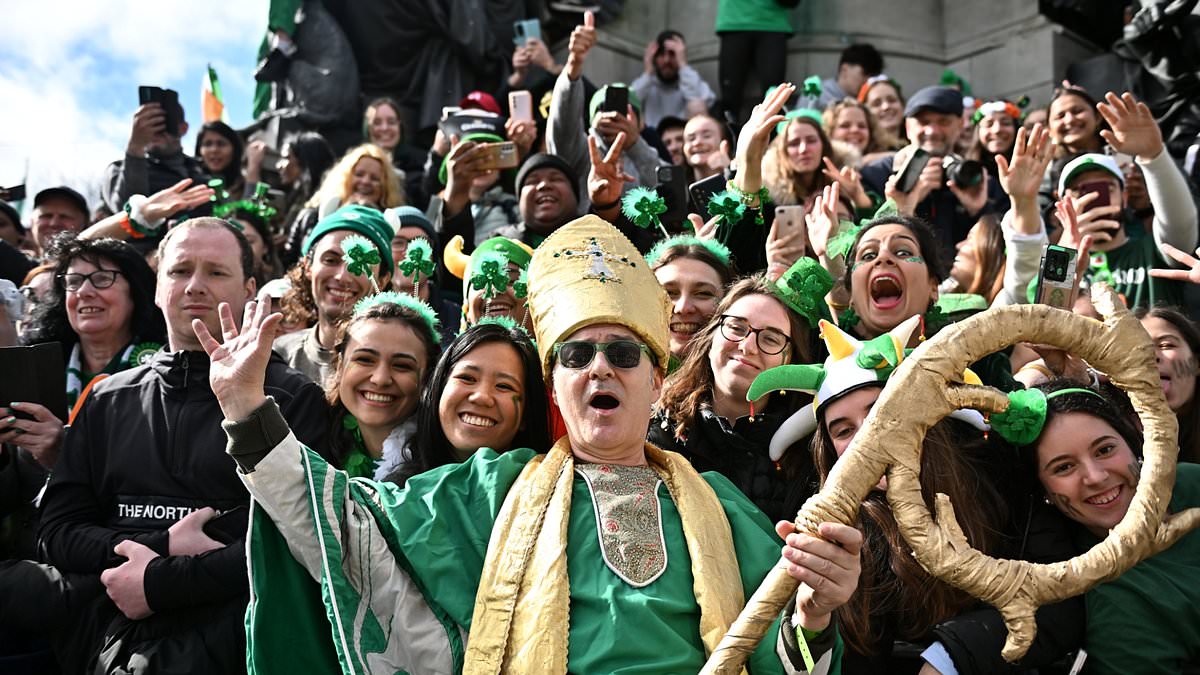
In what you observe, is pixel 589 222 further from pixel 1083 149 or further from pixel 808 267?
pixel 1083 149

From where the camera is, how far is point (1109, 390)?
4.37 meters

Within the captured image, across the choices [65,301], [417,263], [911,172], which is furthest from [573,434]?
[911,172]

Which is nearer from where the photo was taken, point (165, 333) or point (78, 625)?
point (78, 625)

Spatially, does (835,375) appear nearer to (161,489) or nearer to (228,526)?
(228,526)

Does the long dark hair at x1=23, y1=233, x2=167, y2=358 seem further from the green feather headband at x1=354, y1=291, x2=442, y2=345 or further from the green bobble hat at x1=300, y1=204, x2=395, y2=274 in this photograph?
the green feather headband at x1=354, y1=291, x2=442, y2=345

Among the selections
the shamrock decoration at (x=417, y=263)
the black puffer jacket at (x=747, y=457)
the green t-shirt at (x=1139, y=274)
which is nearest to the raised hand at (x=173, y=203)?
the shamrock decoration at (x=417, y=263)

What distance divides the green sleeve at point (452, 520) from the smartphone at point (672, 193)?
9.07 feet

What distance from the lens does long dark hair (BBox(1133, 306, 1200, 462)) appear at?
4828 mm

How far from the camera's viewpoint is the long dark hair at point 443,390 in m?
4.41

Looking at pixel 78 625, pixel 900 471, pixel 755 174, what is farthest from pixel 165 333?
pixel 900 471

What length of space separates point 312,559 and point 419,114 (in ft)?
31.2

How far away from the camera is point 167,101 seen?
8211 millimetres

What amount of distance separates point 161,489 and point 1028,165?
3.96m

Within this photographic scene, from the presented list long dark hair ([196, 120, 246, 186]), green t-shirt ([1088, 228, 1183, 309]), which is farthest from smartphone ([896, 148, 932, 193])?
long dark hair ([196, 120, 246, 186])
